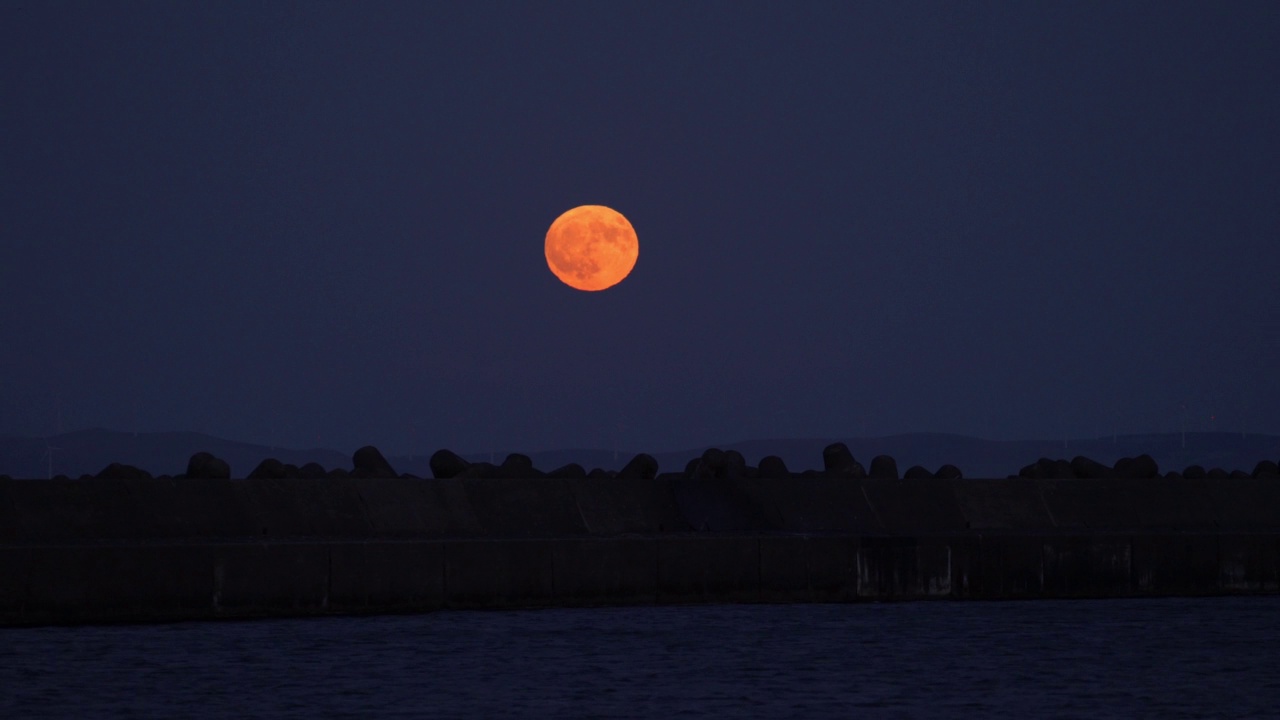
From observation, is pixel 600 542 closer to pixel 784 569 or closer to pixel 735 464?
pixel 784 569

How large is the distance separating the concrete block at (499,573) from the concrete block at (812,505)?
12.8ft

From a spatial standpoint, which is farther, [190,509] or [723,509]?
[723,509]

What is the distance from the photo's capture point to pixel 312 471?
1111 inches

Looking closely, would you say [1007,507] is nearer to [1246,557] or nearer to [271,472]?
[1246,557]

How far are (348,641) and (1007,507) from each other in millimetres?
10237

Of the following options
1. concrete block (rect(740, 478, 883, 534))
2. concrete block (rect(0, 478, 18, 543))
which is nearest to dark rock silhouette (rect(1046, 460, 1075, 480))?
concrete block (rect(740, 478, 883, 534))

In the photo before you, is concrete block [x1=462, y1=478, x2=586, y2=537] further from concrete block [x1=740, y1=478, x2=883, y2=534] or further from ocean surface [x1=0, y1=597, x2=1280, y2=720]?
concrete block [x1=740, y1=478, x2=883, y2=534]


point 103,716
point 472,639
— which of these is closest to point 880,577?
point 472,639

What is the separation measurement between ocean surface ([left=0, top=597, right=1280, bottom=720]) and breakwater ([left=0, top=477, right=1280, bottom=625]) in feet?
1.02

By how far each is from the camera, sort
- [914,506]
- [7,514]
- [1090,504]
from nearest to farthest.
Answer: [7,514], [914,506], [1090,504]

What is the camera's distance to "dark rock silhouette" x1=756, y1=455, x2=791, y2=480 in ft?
92.7

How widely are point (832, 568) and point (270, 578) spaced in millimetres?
6315

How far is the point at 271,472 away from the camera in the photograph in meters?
25.1

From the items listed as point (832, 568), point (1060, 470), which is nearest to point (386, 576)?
point (832, 568)
